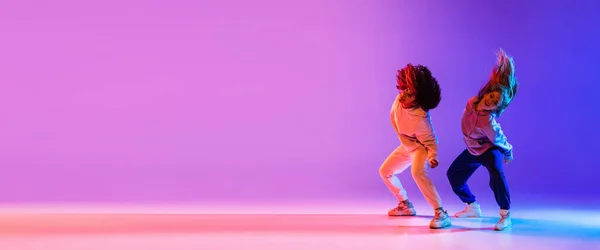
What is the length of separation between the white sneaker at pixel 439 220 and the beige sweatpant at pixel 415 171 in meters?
0.05

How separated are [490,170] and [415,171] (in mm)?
472

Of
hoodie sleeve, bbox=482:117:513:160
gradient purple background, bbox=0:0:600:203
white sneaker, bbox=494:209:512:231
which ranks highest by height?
gradient purple background, bbox=0:0:600:203

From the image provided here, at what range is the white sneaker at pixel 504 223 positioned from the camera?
15.9 feet

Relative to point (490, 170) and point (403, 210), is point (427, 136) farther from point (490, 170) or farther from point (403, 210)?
point (403, 210)

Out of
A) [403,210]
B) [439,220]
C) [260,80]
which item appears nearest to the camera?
[439,220]

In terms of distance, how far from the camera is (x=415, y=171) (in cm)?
505

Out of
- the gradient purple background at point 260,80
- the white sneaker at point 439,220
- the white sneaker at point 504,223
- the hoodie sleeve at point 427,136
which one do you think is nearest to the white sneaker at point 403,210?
the white sneaker at point 439,220

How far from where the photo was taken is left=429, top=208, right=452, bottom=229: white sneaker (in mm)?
4945

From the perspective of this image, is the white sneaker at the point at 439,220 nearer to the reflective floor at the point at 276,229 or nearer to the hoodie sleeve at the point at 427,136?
the reflective floor at the point at 276,229

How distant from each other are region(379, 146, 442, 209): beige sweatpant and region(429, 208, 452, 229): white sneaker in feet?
0.16

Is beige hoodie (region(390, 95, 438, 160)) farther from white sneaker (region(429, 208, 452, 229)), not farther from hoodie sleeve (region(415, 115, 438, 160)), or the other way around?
white sneaker (region(429, 208, 452, 229))

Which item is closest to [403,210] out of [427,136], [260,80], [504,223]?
[427,136]

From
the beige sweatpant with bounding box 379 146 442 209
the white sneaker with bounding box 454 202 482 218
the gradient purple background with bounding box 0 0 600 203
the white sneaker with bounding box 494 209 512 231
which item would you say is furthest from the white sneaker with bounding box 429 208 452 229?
the gradient purple background with bounding box 0 0 600 203

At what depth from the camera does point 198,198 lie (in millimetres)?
6438
